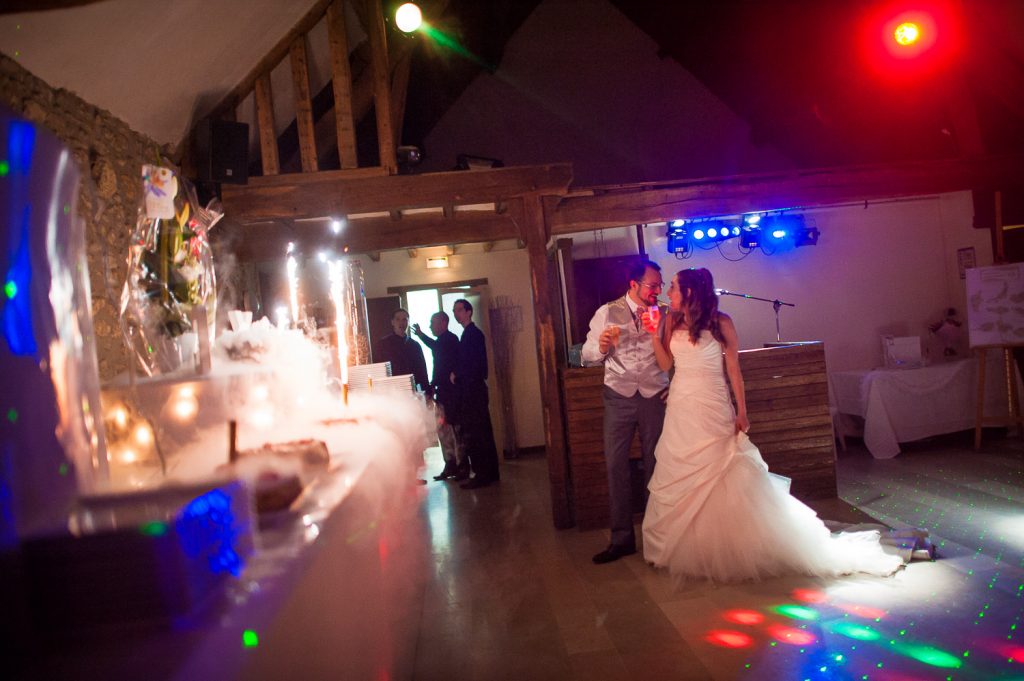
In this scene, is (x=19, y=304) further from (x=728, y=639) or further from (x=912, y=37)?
(x=912, y=37)

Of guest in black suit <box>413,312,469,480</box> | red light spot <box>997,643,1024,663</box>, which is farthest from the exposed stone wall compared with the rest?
red light spot <box>997,643,1024,663</box>

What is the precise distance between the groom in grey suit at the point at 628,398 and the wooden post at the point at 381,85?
2352mm

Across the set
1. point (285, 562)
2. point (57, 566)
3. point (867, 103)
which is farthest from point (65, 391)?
point (867, 103)

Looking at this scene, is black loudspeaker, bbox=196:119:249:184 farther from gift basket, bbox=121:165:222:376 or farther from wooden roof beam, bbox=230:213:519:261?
gift basket, bbox=121:165:222:376

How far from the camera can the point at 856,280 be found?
27.6ft

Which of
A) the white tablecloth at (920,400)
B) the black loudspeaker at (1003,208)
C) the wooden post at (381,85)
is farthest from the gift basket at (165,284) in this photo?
the black loudspeaker at (1003,208)

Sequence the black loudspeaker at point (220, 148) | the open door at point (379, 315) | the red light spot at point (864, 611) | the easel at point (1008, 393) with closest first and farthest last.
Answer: the red light spot at point (864, 611) < the black loudspeaker at point (220, 148) < the easel at point (1008, 393) < the open door at point (379, 315)

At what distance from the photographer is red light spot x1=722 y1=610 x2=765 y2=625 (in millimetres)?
3082

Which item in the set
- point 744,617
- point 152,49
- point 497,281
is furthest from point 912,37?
point 152,49

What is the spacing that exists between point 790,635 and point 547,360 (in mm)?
2673

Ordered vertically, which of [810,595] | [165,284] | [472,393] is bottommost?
[810,595]

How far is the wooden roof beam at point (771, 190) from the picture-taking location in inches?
240

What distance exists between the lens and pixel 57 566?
28.9 inches

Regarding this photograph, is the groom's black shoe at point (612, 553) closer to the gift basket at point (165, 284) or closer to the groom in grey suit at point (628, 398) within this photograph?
the groom in grey suit at point (628, 398)
